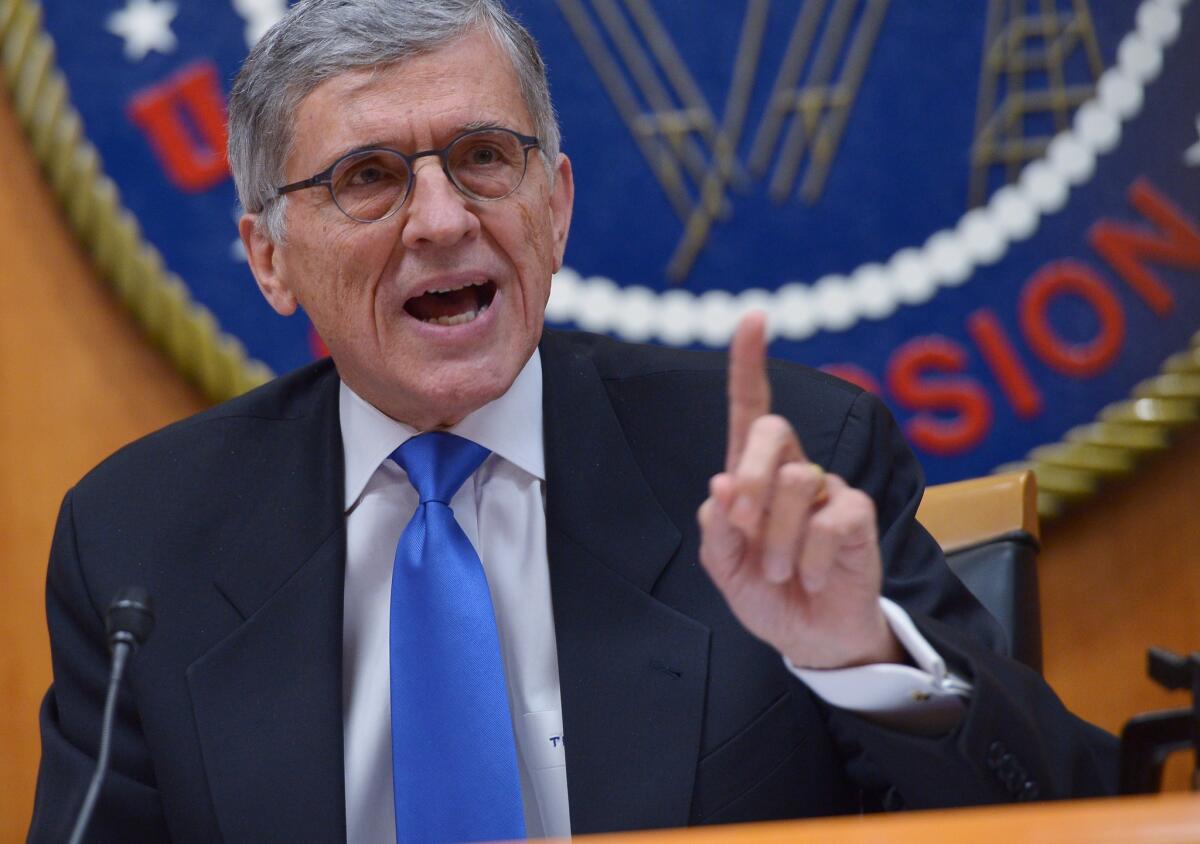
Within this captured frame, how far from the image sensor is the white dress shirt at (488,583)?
1660 millimetres

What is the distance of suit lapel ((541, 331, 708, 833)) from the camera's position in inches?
61.7

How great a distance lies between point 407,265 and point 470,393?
0.57 feet

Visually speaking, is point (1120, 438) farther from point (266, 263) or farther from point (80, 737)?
point (80, 737)

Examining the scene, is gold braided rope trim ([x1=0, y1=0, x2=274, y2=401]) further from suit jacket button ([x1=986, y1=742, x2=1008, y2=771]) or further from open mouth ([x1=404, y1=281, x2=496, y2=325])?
suit jacket button ([x1=986, y1=742, x2=1008, y2=771])

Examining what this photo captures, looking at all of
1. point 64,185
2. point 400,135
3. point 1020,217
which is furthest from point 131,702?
point 1020,217

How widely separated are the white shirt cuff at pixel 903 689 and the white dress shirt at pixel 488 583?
1.43 ft

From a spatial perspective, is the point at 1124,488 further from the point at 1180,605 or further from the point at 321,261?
the point at 321,261

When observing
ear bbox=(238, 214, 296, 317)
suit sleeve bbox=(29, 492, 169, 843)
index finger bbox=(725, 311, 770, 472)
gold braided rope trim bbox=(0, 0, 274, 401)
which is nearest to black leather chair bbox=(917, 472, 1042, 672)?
index finger bbox=(725, 311, 770, 472)

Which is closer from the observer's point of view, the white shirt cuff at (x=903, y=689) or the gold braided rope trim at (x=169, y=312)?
the white shirt cuff at (x=903, y=689)

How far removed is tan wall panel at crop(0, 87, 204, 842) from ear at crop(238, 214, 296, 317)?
883 mm

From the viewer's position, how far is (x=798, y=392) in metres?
1.84

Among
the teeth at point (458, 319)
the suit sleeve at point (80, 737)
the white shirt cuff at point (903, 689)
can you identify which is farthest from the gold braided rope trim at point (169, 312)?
the white shirt cuff at point (903, 689)

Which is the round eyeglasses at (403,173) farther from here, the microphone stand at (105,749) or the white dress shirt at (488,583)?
the microphone stand at (105,749)

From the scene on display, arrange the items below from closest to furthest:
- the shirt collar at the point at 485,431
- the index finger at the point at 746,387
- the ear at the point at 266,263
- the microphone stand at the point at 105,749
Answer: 1. the microphone stand at the point at 105,749
2. the index finger at the point at 746,387
3. the shirt collar at the point at 485,431
4. the ear at the point at 266,263
